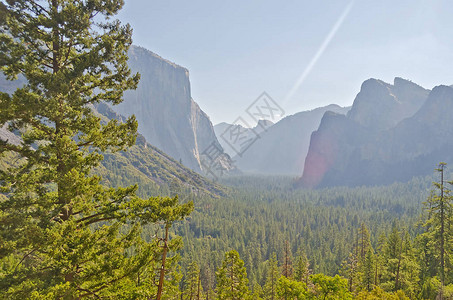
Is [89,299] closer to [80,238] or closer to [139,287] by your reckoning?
[139,287]

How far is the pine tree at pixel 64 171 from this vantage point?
28.4ft

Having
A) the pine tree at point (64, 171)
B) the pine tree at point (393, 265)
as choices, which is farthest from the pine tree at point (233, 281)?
the pine tree at point (393, 265)

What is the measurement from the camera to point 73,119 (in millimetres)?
10234

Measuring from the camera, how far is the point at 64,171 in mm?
9641

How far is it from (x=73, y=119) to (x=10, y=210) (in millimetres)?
3993

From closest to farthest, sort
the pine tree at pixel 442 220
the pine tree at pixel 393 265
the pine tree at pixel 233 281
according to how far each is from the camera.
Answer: the pine tree at pixel 233 281 < the pine tree at pixel 442 220 < the pine tree at pixel 393 265

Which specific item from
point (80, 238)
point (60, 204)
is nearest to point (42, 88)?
point (60, 204)

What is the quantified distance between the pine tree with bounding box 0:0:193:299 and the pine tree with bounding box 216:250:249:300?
10961 mm

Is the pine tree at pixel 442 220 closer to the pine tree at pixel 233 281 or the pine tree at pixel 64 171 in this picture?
the pine tree at pixel 233 281

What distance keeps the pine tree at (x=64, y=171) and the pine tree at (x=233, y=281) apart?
1096cm

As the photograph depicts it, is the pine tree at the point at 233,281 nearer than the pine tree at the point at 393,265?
Yes

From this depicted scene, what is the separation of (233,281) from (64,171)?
1614 centimetres

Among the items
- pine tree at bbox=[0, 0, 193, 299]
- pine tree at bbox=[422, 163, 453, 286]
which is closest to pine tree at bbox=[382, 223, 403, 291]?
pine tree at bbox=[422, 163, 453, 286]

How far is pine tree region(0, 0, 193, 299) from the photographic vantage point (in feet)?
28.4
